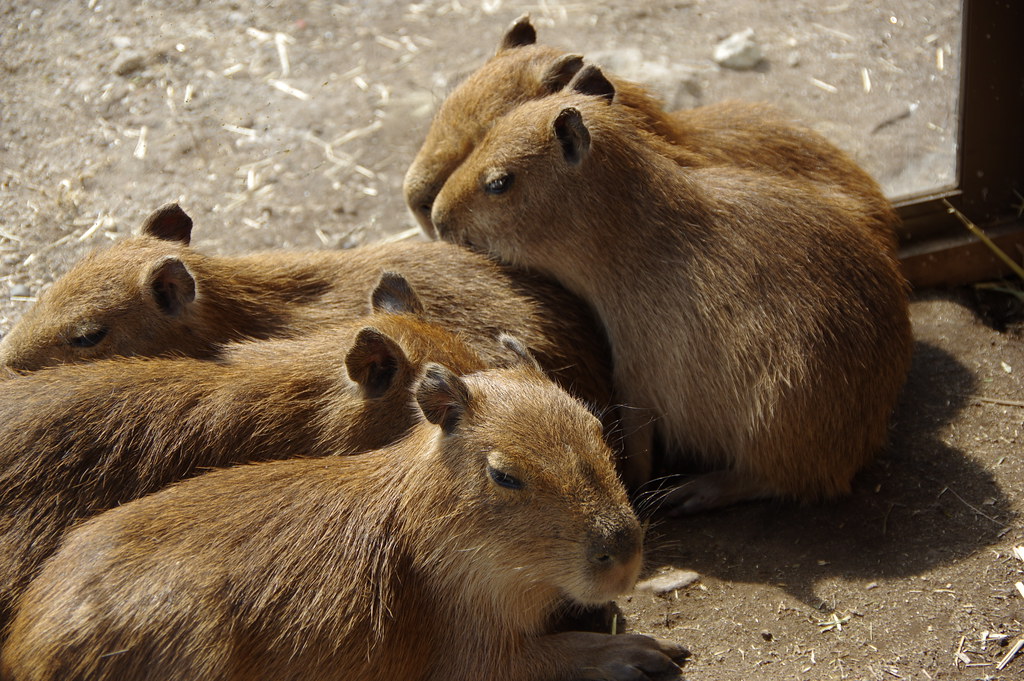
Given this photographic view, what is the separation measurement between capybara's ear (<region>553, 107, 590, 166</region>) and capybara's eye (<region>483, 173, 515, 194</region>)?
291 millimetres

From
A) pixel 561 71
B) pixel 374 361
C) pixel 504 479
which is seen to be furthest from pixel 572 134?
pixel 504 479

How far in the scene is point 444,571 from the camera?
3.63 m

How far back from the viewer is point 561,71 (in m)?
5.43

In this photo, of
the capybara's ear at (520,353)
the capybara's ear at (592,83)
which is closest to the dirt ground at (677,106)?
the capybara's ear at (520,353)

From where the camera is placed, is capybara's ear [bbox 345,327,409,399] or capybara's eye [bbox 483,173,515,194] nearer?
capybara's ear [bbox 345,327,409,399]

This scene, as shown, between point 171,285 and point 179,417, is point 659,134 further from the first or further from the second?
point 179,417

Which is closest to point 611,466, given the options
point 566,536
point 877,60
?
point 566,536

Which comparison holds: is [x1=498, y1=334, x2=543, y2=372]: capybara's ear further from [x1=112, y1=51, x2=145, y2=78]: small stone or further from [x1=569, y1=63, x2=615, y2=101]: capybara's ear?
[x1=112, y1=51, x2=145, y2=78]: small stone

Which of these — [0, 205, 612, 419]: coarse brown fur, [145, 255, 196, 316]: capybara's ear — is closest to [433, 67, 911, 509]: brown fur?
[0, 205, 612, 419]: coarse brown fur

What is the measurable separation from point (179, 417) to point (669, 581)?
2159mm

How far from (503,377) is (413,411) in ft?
1.80

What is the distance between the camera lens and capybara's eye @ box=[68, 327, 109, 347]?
14.8 ft

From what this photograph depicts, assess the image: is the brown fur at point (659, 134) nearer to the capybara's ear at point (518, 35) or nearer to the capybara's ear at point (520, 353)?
the capybara's ear at point (518, 35)

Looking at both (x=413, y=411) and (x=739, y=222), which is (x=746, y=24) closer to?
(x=739, y=222)
